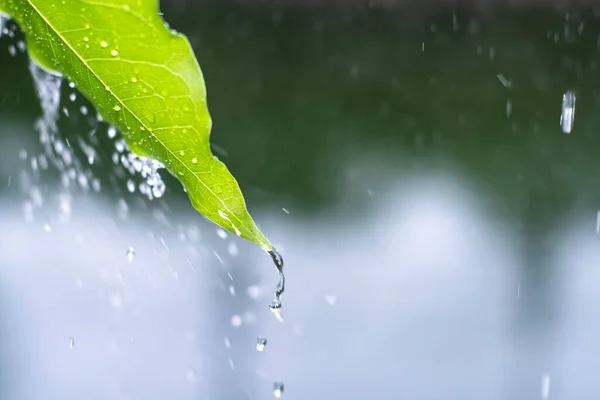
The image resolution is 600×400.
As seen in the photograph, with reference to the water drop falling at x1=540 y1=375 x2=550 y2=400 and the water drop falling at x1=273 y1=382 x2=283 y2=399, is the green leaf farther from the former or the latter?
the water drop falling at x1=540 y1=375 x2=550 y2=400

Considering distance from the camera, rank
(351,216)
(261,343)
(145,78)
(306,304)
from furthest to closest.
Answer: (351,216), (306,304), (261,343), (145,78)

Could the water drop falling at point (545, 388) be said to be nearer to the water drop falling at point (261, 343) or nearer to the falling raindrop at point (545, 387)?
the falling raindrop at point (545, 387)

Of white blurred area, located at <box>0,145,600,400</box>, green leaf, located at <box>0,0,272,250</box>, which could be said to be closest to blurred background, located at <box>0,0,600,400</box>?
white blurred area, located at <box>0,145,600,400</box>

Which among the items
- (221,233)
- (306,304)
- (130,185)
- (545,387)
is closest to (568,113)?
(545,387)

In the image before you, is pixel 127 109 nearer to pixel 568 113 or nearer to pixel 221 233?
pixel 221 233

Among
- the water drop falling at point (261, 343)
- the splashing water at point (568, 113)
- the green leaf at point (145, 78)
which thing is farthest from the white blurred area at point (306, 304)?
the green leaf at point (145, 78)
